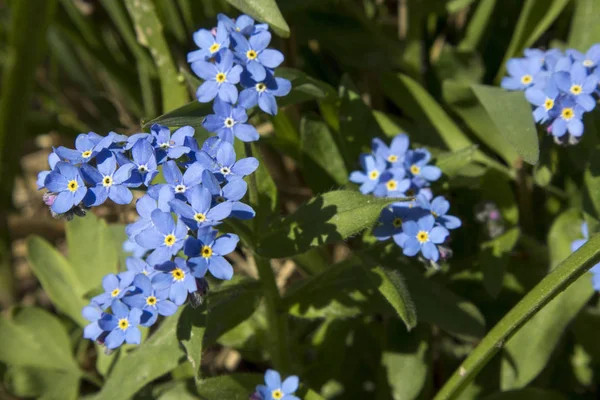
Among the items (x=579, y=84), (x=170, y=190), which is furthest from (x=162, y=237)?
(x=579, y=84)

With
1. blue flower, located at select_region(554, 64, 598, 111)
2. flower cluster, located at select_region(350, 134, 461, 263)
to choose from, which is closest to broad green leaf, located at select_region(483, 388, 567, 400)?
flower cluster, located at select_region(350, 134, 461, 263)

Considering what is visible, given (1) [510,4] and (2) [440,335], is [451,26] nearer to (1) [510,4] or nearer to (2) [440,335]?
(1) [510,4]

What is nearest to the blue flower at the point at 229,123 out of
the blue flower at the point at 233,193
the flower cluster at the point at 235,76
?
the flower cluster at the point at 235,76

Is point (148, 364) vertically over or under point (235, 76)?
under

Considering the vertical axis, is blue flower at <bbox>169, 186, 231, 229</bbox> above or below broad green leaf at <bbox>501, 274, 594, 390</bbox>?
above

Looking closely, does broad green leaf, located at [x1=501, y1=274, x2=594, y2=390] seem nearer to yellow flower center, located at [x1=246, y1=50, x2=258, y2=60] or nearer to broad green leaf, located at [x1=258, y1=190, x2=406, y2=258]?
broad green leaf, located at [x1=258, y1=190, x2=406, y2=258]

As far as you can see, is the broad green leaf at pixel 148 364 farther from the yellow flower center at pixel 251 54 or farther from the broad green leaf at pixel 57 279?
the yellow flower center at pixel 251 54

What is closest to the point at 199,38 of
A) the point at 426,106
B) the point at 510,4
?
the point at 426,106

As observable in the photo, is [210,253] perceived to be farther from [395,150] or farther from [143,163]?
[395,150]
